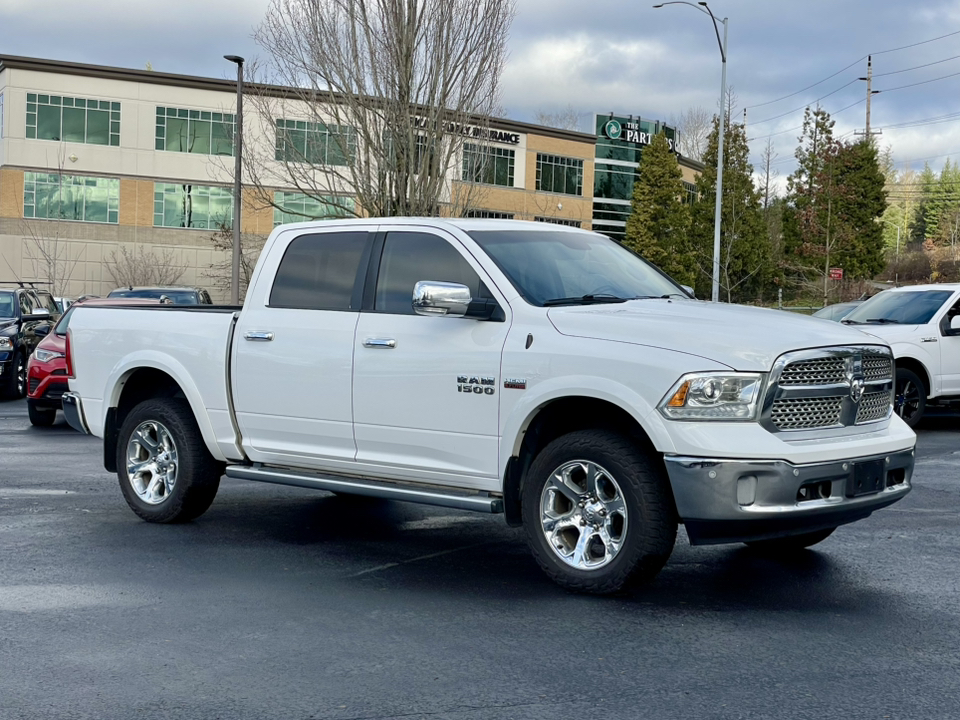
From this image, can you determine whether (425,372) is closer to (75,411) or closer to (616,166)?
(75,411)

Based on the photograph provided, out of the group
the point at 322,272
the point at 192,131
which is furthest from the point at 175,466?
the point at 192,131

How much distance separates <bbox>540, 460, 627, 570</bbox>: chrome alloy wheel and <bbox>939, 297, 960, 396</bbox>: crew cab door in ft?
31.0

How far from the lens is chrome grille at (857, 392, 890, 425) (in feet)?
20.2

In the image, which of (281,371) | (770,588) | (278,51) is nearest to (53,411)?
(281,371)

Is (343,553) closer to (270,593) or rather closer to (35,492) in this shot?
(270,593)

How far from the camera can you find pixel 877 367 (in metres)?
6.29

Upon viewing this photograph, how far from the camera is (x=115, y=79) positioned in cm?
5672

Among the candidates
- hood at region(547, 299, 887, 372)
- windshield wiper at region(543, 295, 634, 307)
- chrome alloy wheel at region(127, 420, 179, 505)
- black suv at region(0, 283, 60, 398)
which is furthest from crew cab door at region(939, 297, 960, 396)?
black suv at region(0, 283, 60, 398)

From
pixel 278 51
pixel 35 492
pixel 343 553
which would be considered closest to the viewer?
pixel 343 553

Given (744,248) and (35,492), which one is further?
(744,248)

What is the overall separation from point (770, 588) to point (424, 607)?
1.87 meters

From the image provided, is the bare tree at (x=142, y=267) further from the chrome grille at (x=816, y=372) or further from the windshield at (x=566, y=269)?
the chrome grille at (x=816, y=372)

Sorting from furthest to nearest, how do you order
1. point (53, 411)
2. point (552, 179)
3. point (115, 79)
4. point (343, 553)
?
point (552, 179) → point (115, 79) → point (53, 411) → point (343, 553)

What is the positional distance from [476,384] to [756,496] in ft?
5.33
